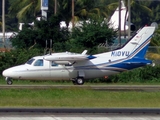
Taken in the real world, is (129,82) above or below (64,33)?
below

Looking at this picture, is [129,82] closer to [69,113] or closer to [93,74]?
[93,74]

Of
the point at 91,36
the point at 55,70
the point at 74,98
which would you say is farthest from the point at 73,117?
the point at 91,36

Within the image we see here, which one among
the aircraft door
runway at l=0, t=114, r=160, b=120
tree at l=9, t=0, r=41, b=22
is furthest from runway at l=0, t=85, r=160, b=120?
tree at l=9, t=0, r=41, b=22

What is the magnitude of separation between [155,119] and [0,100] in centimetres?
1012

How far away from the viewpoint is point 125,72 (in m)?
39.8

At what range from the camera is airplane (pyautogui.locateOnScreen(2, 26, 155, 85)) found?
3562cm

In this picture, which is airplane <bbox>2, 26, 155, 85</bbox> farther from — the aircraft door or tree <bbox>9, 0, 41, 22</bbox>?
tree <bbox>9, 0, 41, 22</bbox>

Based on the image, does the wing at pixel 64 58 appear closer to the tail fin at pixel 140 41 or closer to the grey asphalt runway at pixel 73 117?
the tail fin at pixel 140 41

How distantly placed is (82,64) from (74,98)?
11093mm

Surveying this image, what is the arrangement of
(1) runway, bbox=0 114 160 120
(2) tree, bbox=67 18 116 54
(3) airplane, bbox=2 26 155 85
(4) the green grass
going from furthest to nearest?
(2) tree, bbox=67 18 116 54 → (3) airplane, bbox=2 26 155 85 → (4) the green grass → (1) runway, bbox=0 114 160 120

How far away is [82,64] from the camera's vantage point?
3656 cm

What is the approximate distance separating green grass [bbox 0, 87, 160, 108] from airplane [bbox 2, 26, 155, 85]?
607 centimetres

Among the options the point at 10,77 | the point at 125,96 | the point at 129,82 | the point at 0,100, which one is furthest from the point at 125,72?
the point at 0,100

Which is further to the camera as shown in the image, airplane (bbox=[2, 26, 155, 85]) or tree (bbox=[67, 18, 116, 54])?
tree (bbox=[67, 18, 116, 54])
